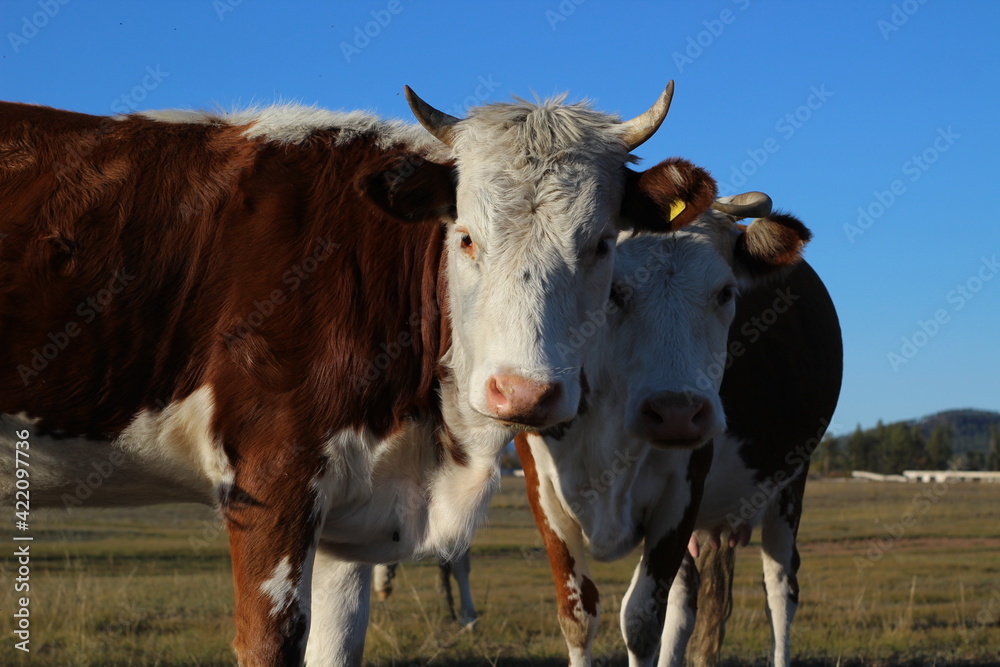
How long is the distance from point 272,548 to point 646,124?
2.31 metres

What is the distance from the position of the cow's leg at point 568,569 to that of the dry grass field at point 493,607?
1315 mm

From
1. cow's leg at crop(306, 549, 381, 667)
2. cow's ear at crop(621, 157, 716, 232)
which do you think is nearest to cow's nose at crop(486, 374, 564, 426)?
cow's ear at crop(621, 157, 716, 232)

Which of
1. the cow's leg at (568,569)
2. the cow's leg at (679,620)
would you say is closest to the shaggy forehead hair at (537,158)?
the cow's leg at (568,569)

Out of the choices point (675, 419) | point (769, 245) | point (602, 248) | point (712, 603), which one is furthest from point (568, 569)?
point (602, 248)

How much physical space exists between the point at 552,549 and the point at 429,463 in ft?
5.93

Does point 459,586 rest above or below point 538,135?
below

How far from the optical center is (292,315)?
3742 millimetres

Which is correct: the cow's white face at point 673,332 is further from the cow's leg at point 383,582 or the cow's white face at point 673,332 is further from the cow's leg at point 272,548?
the cow's leg at point 383,582

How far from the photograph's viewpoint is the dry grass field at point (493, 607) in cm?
742

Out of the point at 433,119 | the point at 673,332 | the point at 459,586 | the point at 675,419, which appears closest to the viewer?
the point at 433,119

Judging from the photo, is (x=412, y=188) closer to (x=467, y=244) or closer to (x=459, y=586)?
(x=467, y=244)

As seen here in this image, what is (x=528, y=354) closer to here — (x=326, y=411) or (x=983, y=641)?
(x=326, y=411)

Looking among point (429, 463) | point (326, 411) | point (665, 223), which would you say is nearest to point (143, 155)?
point (326, 411)

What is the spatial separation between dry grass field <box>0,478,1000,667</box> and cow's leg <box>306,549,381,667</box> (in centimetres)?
200
